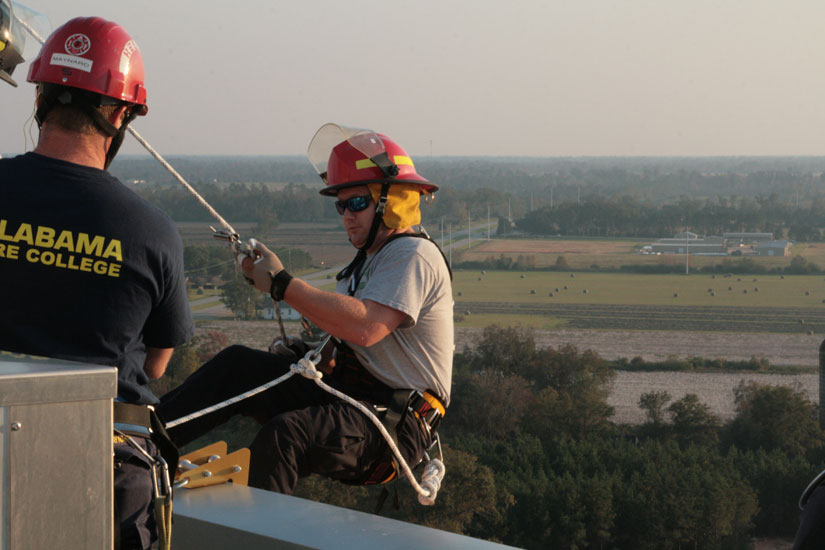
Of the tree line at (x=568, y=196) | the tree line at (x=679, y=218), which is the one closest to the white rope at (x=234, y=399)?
the tree line at (x=568, y=196)

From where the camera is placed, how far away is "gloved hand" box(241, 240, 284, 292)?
305cm

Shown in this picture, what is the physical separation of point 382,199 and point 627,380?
272ft

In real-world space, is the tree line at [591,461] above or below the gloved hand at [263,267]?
below

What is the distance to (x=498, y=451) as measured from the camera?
6419 cm

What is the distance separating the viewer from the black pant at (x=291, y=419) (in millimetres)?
2994

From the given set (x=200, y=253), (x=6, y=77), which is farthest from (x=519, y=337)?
(x=6, y=77)

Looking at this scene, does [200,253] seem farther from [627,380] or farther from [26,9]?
[26,9]

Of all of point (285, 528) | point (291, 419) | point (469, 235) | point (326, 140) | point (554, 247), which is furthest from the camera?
point (554, 247)

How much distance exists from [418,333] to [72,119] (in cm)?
144

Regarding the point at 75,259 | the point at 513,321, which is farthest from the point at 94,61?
the point at 513,321

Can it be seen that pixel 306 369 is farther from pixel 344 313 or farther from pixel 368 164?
pixel 368 164

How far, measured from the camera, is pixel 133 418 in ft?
6.84

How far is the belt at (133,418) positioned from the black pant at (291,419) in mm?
880

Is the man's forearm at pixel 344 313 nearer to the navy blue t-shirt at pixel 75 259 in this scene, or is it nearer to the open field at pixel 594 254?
the navy blue t-shirt at pixel 75 259
